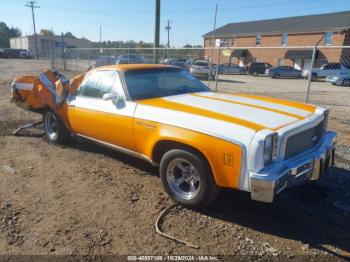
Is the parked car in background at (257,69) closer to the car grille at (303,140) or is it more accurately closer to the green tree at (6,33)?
the car grille at (303,140)

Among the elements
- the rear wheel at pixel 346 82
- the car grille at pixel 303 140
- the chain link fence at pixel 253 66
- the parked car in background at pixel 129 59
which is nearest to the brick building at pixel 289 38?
the chain link fence at pixel 253 66

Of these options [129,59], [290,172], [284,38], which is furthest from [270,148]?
[284,38]

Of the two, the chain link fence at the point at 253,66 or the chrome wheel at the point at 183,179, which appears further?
the chain link fence at the point at 253,66

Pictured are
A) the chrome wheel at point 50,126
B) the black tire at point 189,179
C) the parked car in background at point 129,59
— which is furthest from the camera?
the parked car in background at point 129,59

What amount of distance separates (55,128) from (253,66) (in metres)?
31.4

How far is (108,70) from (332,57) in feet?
123

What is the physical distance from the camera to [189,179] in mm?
3883

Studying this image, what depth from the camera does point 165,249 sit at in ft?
10.3

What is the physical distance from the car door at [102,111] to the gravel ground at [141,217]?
580mm

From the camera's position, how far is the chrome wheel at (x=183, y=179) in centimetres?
380

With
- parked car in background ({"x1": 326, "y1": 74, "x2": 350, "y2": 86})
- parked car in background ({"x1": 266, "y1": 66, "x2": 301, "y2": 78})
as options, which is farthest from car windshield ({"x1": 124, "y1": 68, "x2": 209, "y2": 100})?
parked car in background ({"x1": 266, "y1": 66, "x2": 301, "y2": 78})

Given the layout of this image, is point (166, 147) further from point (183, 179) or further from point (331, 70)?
point (331, 70)

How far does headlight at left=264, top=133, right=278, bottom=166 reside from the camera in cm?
314

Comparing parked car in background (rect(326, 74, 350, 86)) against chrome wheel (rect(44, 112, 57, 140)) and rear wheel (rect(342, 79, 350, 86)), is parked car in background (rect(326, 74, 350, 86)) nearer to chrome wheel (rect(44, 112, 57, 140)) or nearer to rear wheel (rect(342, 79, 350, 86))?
rear wheel (rect(342, 79, 350, 86))
